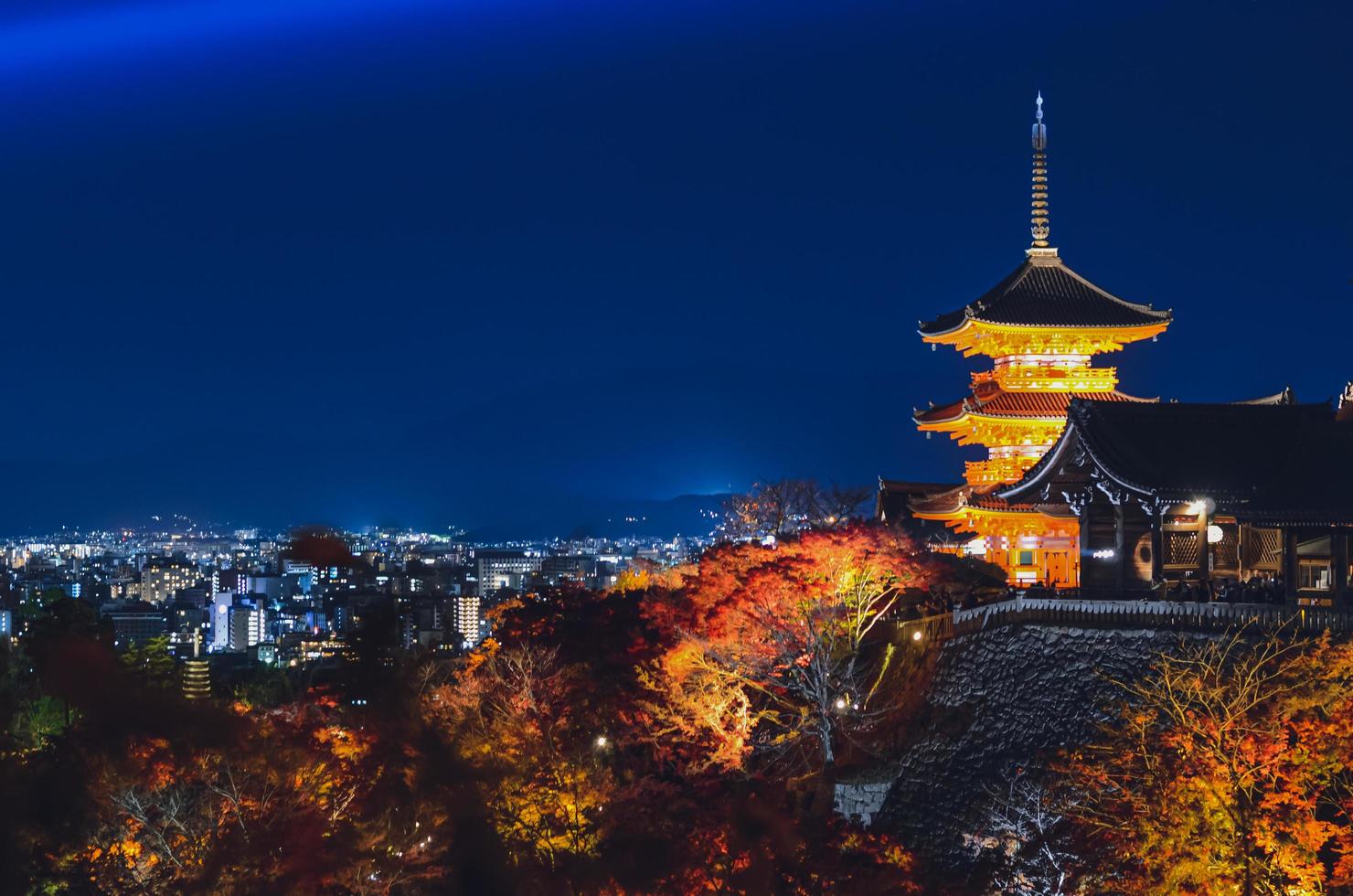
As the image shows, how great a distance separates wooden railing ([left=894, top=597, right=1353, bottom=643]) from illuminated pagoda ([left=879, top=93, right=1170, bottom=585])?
8624mm

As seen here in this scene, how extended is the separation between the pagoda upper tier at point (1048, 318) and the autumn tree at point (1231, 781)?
1531cm

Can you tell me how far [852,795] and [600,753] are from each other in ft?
19.8

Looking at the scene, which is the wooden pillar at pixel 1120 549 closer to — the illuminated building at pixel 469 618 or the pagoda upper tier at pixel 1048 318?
the pagoda upper tier at pixel 1048 318

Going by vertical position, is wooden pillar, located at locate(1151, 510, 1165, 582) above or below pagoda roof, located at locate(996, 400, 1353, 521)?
below

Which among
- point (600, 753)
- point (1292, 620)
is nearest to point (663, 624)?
point (600, 753)

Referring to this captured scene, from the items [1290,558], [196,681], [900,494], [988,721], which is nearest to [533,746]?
[988,721]

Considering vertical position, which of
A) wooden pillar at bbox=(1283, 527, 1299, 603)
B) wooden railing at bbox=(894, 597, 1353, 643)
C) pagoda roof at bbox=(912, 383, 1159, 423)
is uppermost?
pagoda roof at bbox=(912, 383, 1159, 423)

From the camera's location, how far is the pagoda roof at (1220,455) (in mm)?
26984

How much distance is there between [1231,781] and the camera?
19953mm

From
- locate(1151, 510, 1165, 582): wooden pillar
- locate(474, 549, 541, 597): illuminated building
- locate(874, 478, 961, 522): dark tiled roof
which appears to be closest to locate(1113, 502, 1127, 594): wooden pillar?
locate(1151, 510, 1165, 582): wooden pillar

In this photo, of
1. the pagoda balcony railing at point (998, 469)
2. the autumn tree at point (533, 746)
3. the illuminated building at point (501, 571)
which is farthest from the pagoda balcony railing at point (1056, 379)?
the illuminated building at point (501, 571)

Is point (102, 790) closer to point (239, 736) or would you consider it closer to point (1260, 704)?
point (239, 736)

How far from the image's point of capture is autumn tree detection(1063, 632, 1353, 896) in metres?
19.6

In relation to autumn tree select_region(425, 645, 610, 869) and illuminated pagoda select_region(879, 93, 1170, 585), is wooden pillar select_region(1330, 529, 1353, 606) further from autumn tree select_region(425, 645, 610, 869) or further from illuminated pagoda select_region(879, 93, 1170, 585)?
autumn tree select_region(425, 645, 610, 869)
